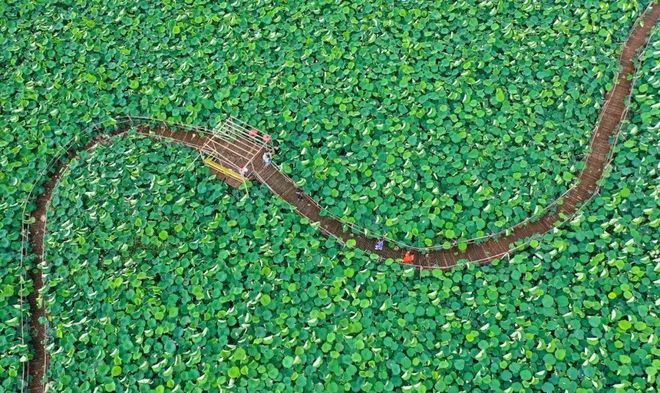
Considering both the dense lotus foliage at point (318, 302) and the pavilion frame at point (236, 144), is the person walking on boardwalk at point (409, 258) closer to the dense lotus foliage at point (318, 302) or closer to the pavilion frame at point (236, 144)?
the dense lotus foliage at point (318, 302)

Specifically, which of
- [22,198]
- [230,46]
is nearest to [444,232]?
[230,46]

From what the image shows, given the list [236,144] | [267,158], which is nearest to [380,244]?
[267,158]

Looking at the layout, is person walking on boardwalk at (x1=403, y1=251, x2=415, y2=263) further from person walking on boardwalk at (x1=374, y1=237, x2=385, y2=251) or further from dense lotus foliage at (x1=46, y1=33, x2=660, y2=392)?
person walking on boardwalk at (x1=374, y1=237, x2=385, y2=251)

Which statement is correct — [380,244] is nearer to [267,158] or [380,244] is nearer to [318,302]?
[318,302]

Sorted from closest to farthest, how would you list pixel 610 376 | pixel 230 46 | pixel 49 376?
pixel 610 376 < pixel 49 376 < pixel 230 46

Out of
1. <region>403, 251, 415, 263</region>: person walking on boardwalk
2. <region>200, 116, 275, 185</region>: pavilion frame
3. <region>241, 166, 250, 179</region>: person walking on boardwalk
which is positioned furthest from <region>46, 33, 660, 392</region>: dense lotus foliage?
<region>200, 116, 275, 185</region>: pavilion frame

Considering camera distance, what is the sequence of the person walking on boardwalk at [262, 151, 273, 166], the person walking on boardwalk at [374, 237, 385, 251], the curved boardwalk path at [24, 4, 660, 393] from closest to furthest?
the curved boardwalk path at [24, 4, 660, 393] → the person walking on boardwalk at [374, 237, 385, 251] → the person walking on boardwalk at [262, 151, 273, 166]

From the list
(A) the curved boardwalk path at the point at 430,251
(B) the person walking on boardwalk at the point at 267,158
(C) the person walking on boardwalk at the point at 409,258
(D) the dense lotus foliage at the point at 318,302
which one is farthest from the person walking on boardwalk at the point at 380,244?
(B) the person walking on boardwalk at the point at 267,158

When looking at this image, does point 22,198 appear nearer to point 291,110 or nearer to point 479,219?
point 291,110
